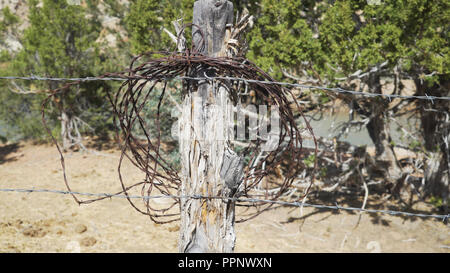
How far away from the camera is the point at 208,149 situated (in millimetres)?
2271

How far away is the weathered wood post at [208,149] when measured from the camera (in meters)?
2.27

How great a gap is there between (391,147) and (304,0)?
2821 millimetres

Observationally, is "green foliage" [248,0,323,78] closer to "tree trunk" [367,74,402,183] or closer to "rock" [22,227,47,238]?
"tree trunk" [367,74,402,183]

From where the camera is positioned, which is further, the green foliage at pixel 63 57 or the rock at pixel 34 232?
the green foliage at pixel 63 57

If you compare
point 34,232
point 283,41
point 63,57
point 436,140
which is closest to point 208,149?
point 283,41

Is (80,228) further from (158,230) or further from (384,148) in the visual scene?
(384,148)

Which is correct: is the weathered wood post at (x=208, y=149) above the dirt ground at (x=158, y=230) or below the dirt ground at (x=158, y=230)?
above

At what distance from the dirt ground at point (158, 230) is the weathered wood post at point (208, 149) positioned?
3.02 metres

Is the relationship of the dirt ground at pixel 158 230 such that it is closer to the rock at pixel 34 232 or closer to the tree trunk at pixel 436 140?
the rock at pixel 34 232

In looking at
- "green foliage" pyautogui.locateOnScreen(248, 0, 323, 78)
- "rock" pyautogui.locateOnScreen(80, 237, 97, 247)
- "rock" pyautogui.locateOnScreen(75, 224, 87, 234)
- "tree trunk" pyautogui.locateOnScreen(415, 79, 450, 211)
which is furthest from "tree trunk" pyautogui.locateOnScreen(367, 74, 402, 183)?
"rock" pyautogui.locateOnScreen(75, 224, 87, 234)

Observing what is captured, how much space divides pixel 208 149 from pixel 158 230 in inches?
148

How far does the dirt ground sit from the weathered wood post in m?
3.02

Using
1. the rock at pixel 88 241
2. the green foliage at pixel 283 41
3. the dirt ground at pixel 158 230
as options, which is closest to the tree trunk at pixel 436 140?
the dirt ground at pixel 158 230
